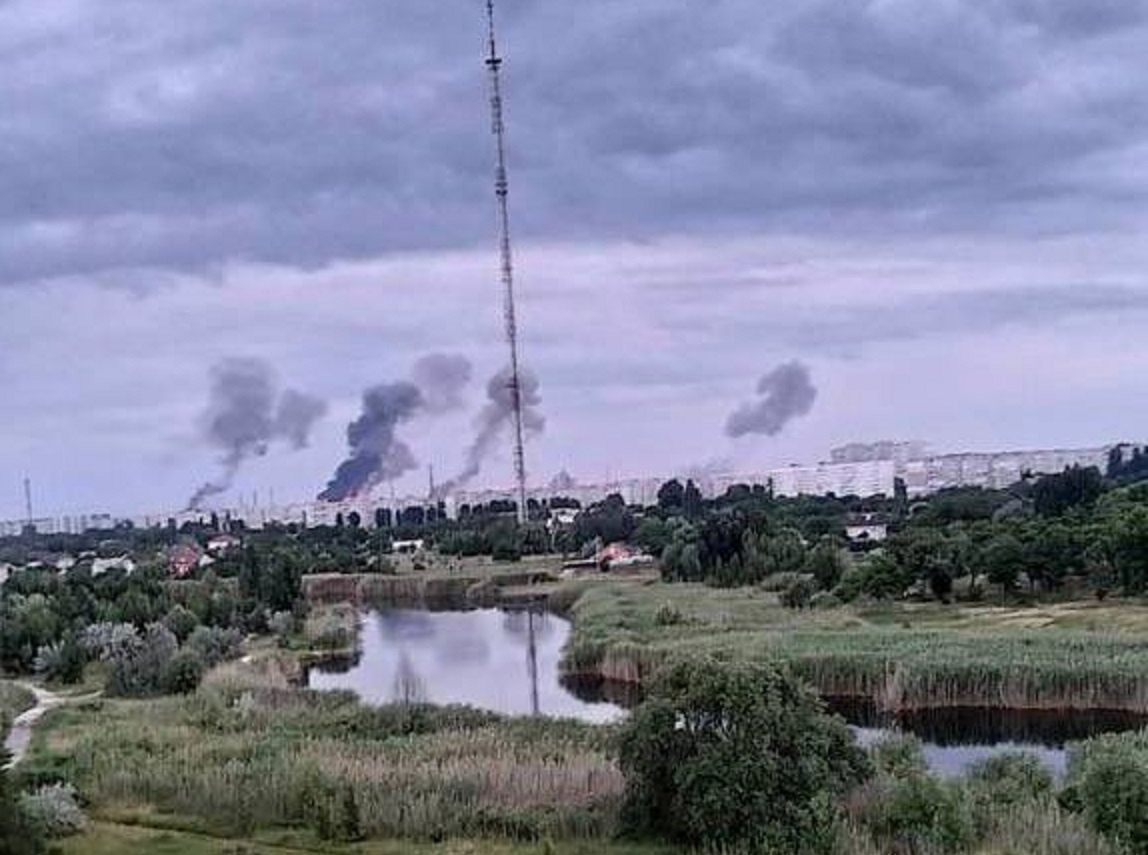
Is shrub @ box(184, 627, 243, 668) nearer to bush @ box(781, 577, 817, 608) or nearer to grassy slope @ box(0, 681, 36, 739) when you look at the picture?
grassy slope @ box(0, 681, 36, 739)

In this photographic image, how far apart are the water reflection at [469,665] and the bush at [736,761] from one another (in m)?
14.7

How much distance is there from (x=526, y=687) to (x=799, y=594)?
1696 cm

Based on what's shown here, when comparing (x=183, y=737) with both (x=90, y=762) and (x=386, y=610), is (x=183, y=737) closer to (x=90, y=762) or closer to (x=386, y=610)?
(x=90, y=762)

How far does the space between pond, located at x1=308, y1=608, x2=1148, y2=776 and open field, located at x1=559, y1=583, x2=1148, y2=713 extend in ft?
2.10

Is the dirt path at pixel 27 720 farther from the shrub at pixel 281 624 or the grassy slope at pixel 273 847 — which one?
the shrub at pixel 281 624

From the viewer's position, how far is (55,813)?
21.2m

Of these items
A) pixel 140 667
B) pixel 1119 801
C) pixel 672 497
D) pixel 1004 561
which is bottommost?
pixel 1119 801

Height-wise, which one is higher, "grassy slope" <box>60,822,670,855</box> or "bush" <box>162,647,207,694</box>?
"bush" <box>162,647,207,694</box>

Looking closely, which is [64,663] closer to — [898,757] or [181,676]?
[181,676]

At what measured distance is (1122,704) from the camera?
3403 cm

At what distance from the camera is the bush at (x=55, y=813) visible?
20672 millimetres

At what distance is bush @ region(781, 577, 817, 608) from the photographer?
58500 mm

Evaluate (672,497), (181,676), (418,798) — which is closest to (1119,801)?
(418,798)

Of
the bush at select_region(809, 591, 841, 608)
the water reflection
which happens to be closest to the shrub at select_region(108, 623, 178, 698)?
the water reflection
